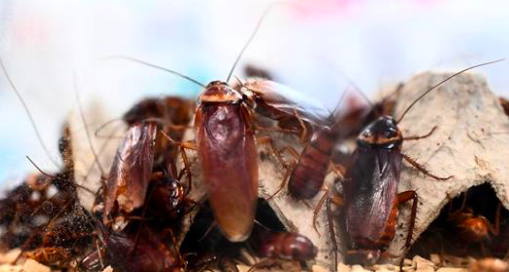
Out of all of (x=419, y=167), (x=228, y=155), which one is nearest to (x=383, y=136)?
(x=419, y=167)

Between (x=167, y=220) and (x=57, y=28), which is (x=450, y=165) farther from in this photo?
(x=57, y=28)

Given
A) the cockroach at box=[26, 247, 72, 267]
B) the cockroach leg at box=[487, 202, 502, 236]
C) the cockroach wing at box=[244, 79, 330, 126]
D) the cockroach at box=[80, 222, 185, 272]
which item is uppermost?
the cockroach wing at box=[244, 79, 330, 126]

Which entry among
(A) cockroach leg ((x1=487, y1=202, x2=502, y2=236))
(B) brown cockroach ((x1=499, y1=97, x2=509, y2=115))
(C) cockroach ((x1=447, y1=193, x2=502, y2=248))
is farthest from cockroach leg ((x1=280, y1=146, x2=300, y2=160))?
(B) brown cockroach ((x1=499, y1=97, x2=509, y2=115))

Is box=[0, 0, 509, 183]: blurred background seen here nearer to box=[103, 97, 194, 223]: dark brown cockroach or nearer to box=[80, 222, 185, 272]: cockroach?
box=[103, 97, 194, 223]: dark brown cockroach

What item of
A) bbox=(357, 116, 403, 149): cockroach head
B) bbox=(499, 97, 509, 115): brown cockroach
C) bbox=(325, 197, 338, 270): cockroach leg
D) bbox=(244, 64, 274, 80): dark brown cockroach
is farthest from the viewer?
bbox=(244, 64, 274, 80): dark brown cockroach

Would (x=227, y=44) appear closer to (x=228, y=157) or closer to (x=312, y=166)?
(x=312, y=166)

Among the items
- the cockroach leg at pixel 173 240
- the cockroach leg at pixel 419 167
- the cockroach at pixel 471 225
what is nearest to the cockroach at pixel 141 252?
the cockroach leg at pixel 173 240
